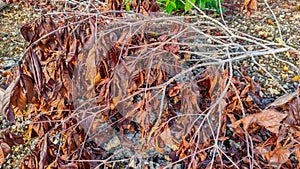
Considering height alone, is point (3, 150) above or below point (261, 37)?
below

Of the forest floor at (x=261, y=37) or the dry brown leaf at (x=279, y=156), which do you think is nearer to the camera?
the dry brown leaf at (x=279, y=156)

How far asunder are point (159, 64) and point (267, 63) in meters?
0.82

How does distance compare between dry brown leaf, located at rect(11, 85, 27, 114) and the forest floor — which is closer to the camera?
dry brown leaf, located at rect(11, 85, 27, 114)

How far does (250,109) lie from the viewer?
1316mm

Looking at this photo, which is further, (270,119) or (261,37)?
(261,37)

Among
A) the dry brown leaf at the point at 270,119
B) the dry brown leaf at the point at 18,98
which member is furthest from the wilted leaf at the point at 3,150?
the dry brown leaf at the point at 270,119

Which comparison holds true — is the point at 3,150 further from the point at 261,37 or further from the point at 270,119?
the point at 261,37

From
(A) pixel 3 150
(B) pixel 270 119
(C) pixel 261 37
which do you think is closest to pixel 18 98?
(A) pixel 3 150

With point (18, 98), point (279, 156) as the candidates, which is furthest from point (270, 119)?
point (18, 98)


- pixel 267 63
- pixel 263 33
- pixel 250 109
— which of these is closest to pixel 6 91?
pixel 250 109

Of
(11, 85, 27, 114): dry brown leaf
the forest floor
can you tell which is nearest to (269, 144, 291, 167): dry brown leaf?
the forest floor

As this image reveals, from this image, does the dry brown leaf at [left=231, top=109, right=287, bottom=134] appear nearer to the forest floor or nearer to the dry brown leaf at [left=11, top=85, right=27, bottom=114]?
the forest floor

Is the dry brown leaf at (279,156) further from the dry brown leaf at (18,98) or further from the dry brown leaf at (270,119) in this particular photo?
the dry brown leaf at (18,98)

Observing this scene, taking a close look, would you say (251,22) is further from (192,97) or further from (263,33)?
(192,97)
